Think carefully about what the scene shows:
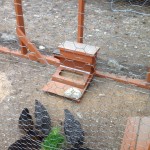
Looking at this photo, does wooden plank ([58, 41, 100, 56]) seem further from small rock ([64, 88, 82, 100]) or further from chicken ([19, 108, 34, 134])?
chicken ([19, 108, 34, 134])

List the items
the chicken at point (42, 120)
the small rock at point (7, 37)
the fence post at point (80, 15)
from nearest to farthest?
the chicken at point (42, 120)
the fence post at point (80, 15)
the small rock at point (7, 37)

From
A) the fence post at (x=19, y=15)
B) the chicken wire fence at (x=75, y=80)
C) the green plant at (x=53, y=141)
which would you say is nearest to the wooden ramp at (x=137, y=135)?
the chicken wire fence at (x=75, y=80)

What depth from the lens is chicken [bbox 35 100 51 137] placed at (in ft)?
7.70

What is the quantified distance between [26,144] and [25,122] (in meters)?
0.22

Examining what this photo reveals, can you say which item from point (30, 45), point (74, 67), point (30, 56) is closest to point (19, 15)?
point (30, 45)

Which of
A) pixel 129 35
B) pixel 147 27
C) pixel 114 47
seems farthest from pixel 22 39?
pixel 147 27

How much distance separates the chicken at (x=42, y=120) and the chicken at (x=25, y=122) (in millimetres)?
47

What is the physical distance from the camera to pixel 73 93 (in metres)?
2.77

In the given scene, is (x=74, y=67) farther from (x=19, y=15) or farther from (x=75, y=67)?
(x=19, y=15)

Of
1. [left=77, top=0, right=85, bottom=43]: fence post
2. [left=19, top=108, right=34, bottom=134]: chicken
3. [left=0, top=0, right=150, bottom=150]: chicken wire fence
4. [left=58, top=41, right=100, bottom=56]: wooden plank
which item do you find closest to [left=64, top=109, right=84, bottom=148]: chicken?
[left=0, top=0, right=150, bottom=150]: chicken wire fence

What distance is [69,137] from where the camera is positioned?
2262 mm

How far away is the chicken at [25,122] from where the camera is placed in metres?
2.37

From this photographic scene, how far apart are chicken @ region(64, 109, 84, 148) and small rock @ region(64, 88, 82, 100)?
1.05 ft

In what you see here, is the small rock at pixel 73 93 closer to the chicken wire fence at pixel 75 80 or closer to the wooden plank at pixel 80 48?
the chicken wire fence at pixel 75 80
